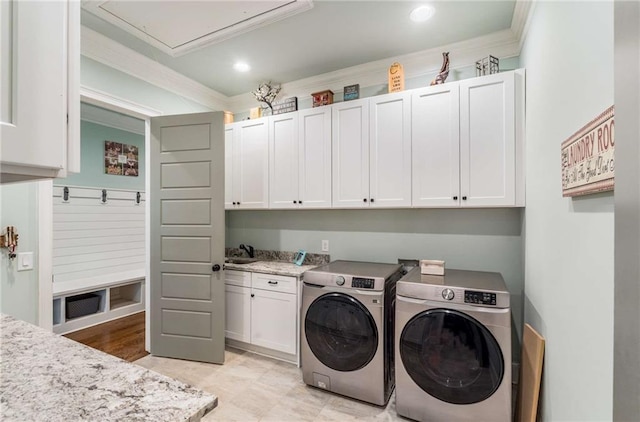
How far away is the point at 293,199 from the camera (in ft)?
9.74

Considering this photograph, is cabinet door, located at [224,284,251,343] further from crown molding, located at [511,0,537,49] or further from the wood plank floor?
crown molding, located at [511,0,537,49]

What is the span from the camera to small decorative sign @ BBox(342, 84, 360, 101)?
276 centimetres

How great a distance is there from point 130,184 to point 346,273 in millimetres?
4048

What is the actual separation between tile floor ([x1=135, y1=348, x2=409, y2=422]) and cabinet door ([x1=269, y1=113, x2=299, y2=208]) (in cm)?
157

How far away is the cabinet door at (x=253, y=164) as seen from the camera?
3.12 meters

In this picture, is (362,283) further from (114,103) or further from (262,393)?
(114,103)

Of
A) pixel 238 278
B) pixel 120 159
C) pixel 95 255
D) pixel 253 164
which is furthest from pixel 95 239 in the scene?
pixel 253 164

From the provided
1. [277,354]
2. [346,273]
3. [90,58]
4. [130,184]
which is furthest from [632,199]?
[130,184]

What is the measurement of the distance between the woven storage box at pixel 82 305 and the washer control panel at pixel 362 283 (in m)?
3.68

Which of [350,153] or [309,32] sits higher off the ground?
[309,32]

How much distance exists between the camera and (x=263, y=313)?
282 cm

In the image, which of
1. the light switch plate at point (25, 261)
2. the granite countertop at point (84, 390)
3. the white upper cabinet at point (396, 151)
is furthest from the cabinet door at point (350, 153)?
the light switch plate at point (25, 261)

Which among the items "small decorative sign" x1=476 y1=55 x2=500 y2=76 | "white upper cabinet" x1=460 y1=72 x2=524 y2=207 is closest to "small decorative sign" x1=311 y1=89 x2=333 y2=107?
"white upper cabinet" x1=460 y1=72 x2=524 y2=207

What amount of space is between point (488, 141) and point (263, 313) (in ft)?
→ 8.10
